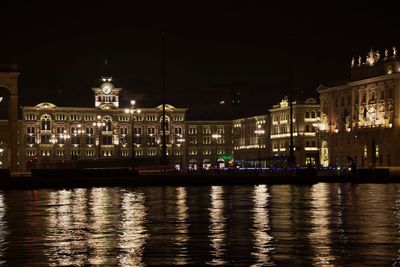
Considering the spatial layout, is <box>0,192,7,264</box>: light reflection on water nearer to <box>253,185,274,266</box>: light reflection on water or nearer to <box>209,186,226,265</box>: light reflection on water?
<box>209,186,226,265</box>: light reflection on water

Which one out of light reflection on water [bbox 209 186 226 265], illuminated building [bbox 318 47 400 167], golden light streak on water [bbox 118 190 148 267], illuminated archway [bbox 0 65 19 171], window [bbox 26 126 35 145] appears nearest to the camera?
golden light streak on water [bbox 118 190 148 267]

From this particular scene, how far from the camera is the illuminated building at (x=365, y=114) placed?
12950cm

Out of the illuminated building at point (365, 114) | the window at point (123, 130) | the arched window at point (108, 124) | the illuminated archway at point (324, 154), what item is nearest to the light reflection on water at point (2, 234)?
the illuminated building at point (365, 114)

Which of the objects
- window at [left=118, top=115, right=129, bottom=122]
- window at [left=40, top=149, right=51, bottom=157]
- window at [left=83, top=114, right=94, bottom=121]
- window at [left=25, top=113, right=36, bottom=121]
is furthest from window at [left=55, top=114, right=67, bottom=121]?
window at [left=118, top=115, right=129, bottom=122]

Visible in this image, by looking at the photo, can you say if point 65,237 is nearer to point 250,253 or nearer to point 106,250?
point 106,250

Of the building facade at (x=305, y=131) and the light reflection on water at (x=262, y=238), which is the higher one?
the building facade at (x=305, y=131)

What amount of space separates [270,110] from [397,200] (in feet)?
467

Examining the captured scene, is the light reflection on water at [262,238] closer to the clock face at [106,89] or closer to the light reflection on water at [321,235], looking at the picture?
the light reflection on water at [321,235]

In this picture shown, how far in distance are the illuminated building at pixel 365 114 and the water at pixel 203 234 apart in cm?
8626

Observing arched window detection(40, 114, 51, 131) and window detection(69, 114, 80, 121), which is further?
window detection(69, 114, 80, 121)

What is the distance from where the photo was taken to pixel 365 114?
136m

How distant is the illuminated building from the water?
283 feet

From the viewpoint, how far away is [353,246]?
25297 millimetres

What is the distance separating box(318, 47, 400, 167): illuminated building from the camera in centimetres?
12950
